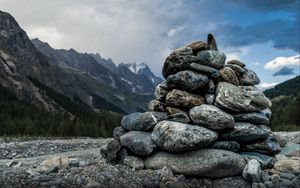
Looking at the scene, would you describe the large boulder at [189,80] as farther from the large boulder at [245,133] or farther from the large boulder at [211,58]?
the large boulder at [245,133]

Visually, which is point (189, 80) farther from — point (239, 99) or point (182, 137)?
point (182, 137)

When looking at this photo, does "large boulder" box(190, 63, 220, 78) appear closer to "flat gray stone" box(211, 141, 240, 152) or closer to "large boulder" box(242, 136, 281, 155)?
"flat gray stone" box(211, 141, 240, 152)

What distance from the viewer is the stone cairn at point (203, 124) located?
25.3 metres

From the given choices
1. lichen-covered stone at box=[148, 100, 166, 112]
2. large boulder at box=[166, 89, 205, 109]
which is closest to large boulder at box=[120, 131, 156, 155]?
lichen-covered stone at box=[148, 100, 166, 112]

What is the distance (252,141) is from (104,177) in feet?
30.0

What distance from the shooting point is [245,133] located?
27.0 m

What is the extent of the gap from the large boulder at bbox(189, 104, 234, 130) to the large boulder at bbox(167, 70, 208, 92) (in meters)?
2.00

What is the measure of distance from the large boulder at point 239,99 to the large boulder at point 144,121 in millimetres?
3595

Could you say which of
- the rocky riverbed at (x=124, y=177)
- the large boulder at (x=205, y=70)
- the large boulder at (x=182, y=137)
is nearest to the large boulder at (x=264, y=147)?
the rocky riverbed at (x=124, y=177)

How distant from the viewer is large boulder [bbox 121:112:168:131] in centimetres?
2819

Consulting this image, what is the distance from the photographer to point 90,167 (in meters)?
27.0

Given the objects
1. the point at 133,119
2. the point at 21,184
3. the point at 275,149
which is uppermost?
the point at 133,119

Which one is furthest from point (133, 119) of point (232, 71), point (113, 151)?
point (232, 71)

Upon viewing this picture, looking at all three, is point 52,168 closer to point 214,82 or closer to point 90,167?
point 90,167
